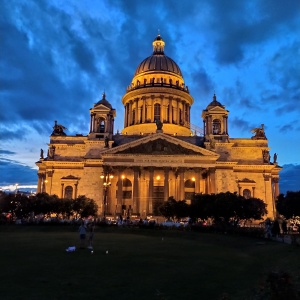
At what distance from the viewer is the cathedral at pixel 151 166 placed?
183 feet

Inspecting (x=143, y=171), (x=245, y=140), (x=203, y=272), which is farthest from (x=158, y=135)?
(x=203, y=272)

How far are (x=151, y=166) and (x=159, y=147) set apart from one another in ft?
11.0

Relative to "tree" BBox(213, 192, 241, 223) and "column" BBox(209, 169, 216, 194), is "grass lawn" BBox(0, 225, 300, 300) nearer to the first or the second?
"tree" BBox(213, 192, 241, 223)

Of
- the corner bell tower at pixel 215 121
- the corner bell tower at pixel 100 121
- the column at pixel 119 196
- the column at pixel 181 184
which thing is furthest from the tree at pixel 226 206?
the corner bell tower at pixel 100 121

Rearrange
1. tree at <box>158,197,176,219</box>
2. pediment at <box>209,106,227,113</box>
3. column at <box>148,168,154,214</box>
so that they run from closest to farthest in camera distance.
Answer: tree at <box>158,197,176,219</box> < column at <box>148,168,154,214</box> < pediment at <box>209,106,227,113</box>

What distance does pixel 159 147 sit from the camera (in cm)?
5609

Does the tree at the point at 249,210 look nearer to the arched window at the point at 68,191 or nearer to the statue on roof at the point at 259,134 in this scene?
the statue on roof at the point at 259,134

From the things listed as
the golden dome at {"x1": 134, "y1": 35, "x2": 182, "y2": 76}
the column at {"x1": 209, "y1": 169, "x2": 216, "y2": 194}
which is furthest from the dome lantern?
the column at {"x1": 209, "y1": 169, "x2": 216, "y2": 194}

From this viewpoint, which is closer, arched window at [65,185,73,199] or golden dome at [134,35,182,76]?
arched window at [65,185,73,199]

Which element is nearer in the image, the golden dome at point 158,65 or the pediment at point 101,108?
the pediment at point 101,108

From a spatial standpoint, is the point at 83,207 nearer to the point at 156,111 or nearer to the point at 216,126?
the point at 216,126

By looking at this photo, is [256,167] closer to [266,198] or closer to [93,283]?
[266,198]

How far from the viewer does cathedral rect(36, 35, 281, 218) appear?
183 feet

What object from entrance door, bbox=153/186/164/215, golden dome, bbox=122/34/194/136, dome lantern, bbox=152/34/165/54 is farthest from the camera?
dome lantern, bbox=152/34/165/54
